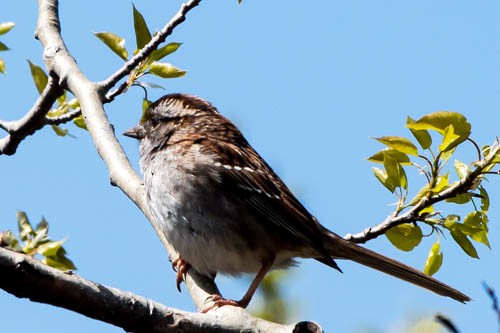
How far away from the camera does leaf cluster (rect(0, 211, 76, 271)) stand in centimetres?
372

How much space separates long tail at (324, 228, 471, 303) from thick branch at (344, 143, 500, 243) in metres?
0.96

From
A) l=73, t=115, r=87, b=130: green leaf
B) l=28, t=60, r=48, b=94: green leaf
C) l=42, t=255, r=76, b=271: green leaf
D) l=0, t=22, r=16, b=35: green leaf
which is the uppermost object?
l=0, t=22, r=16, b=35: green leaf

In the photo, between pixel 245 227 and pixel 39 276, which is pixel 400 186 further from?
pixel 39 276

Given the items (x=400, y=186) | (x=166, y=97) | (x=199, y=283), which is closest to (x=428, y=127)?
(x=400, y=186)

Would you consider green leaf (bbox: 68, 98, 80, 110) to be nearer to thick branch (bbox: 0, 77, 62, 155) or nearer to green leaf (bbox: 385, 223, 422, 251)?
thick branch (bbox: 0, 77, 62, 155)

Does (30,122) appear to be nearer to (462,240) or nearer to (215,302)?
(215,302)

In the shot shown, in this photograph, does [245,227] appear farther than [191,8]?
Yes

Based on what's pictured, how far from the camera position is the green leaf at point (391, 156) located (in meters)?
3.84

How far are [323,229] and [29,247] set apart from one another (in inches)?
76.6

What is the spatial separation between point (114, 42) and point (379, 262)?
1.93 meters

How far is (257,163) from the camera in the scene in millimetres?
5332

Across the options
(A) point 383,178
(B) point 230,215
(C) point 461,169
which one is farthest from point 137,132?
(C) point 461,169

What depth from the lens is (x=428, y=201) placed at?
3877 millimetres

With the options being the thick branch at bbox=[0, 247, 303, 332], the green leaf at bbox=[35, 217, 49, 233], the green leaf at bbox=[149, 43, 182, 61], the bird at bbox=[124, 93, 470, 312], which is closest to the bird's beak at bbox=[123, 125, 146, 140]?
the bird at bbox=[124, 93, 470, 312]
